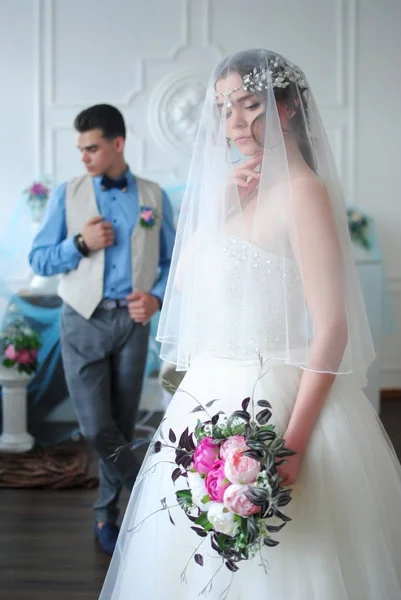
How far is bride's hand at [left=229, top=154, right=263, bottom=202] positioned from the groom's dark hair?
55.2 inches

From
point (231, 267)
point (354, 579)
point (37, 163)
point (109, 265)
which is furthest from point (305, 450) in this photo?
point (37, 163)

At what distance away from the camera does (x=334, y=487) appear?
1676 millimetres

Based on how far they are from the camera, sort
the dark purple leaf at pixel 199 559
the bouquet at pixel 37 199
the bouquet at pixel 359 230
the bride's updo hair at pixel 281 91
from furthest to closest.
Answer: the bouquet at pixel 359 230 < the bouquet at pixel 37 199 < the bride's updo hair at pixel 281 91 < the dark purple leaf at pixel 199 559

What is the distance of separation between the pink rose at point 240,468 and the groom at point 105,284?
1.51 metres

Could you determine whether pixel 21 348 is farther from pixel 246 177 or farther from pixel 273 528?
pixel 273 528

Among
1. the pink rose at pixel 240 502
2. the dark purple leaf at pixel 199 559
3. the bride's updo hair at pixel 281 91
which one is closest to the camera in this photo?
the pink rose at pixel 240 502

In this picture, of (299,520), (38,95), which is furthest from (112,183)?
(38,95)

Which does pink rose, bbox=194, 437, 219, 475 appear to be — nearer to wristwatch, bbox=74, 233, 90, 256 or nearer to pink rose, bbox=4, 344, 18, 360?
wristwatch, bbox=74, 233, 90, 256

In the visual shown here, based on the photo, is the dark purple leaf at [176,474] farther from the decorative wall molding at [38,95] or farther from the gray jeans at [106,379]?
the decorative wall molding at [38,95]

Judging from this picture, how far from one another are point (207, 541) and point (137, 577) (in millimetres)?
226

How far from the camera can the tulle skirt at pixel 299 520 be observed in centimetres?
161

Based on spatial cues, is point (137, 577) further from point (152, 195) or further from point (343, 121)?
point (343, 121)

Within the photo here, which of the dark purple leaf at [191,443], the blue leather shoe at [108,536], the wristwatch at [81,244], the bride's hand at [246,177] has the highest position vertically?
the bride's hand at [246,177]

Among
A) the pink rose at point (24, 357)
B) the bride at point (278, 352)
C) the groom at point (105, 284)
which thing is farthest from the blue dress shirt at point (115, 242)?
the pink rose at point (24, 357)
